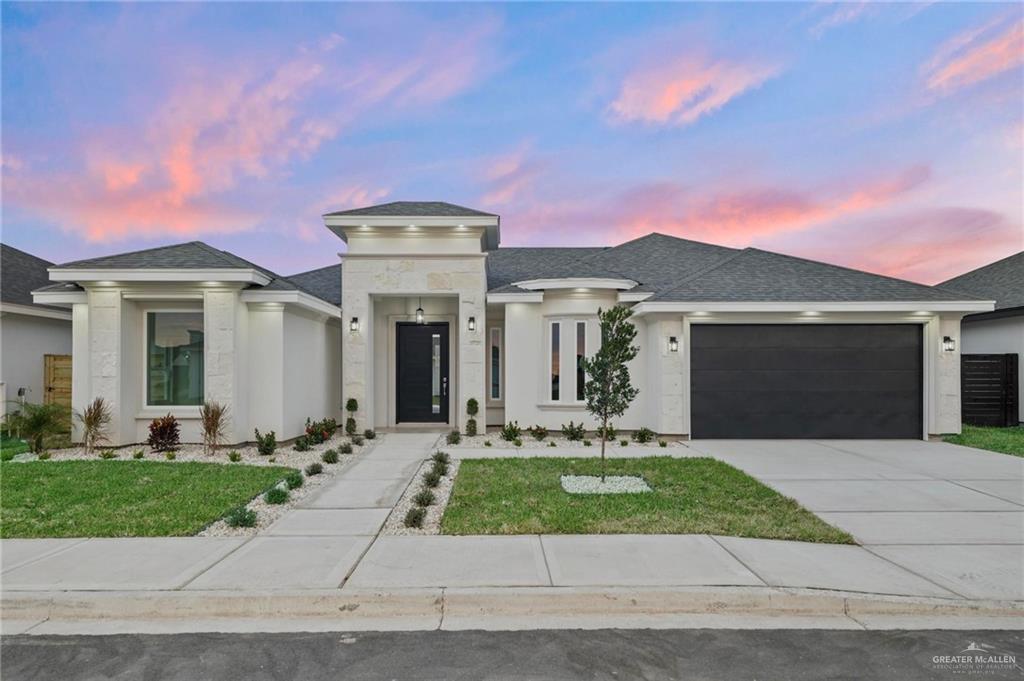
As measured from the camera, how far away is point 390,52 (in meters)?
12.8

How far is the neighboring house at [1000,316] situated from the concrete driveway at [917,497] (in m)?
5.78

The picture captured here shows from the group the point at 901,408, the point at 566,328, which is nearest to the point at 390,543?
the point at 566,328

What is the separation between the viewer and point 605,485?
6781mm

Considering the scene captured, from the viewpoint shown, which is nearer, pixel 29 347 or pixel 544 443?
pixel 544 443

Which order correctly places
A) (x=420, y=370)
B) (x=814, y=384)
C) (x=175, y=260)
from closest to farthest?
(x=175, y=260) → (x=814, y=384) → (x=420, y=370)

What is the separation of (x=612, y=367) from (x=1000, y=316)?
14.0 meters

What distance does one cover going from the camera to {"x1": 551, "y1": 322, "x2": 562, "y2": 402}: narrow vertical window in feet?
38.7

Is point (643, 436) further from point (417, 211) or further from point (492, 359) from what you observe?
point (417, 211)

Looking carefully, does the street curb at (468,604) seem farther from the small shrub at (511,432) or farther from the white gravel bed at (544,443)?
the small shrub at (511,432)

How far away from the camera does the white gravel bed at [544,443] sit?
1019 centimetres

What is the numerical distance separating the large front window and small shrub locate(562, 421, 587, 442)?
309 inches

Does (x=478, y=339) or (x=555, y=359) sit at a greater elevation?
(x=478, y=339)

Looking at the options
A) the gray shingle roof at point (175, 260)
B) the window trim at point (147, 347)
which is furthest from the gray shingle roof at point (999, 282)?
the window trim at point (147, 347)

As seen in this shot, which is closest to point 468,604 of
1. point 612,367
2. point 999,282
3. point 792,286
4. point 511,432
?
point 612,367
